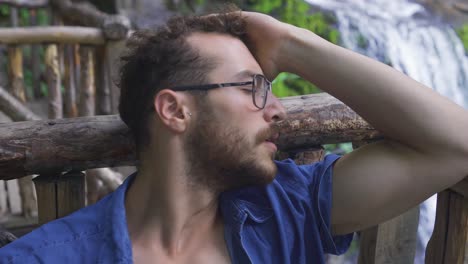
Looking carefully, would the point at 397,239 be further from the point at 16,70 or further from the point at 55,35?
the point at 16,70

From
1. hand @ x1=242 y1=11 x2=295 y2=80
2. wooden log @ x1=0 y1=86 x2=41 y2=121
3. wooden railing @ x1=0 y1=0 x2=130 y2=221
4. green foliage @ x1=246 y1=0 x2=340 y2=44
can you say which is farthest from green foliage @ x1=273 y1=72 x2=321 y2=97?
hand @ x1=242 y1=11 x2=295 y2=80

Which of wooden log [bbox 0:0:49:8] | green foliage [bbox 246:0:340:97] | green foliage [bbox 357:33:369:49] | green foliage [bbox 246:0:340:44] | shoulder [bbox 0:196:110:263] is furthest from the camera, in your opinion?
green foliage [bbox 246:0:340:44]

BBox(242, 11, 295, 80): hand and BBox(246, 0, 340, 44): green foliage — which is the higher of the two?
BBox(242, 11, 295, 80): hand

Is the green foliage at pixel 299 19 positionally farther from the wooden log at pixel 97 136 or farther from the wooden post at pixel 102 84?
the wooden log at pixel 97 136

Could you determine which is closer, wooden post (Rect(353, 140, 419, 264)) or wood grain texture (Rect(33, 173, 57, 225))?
wood grain texture (Rect(33, 173, 57, 225))

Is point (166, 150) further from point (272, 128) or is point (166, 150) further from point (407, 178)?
point (407, 178)

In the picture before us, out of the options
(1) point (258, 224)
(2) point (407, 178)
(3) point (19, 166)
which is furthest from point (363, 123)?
(3) point (19, 166)

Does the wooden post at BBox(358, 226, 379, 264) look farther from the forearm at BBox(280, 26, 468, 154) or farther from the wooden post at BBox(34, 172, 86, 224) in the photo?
the wooden post at BBox(34, 172, 86, 224)

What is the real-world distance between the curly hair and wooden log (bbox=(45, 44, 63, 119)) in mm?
2426

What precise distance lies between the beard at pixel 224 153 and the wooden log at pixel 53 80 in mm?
2608

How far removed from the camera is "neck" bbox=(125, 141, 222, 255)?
63.8 inches

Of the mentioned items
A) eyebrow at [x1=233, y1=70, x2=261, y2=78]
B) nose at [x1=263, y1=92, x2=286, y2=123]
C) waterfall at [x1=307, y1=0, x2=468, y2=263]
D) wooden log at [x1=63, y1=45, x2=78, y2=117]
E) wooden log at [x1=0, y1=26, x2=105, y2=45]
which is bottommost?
waterfall at [x1=307, y1=0, x2=468, y2=263]

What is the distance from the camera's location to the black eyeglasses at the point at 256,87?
160 cm

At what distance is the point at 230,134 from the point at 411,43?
20.4 ft
